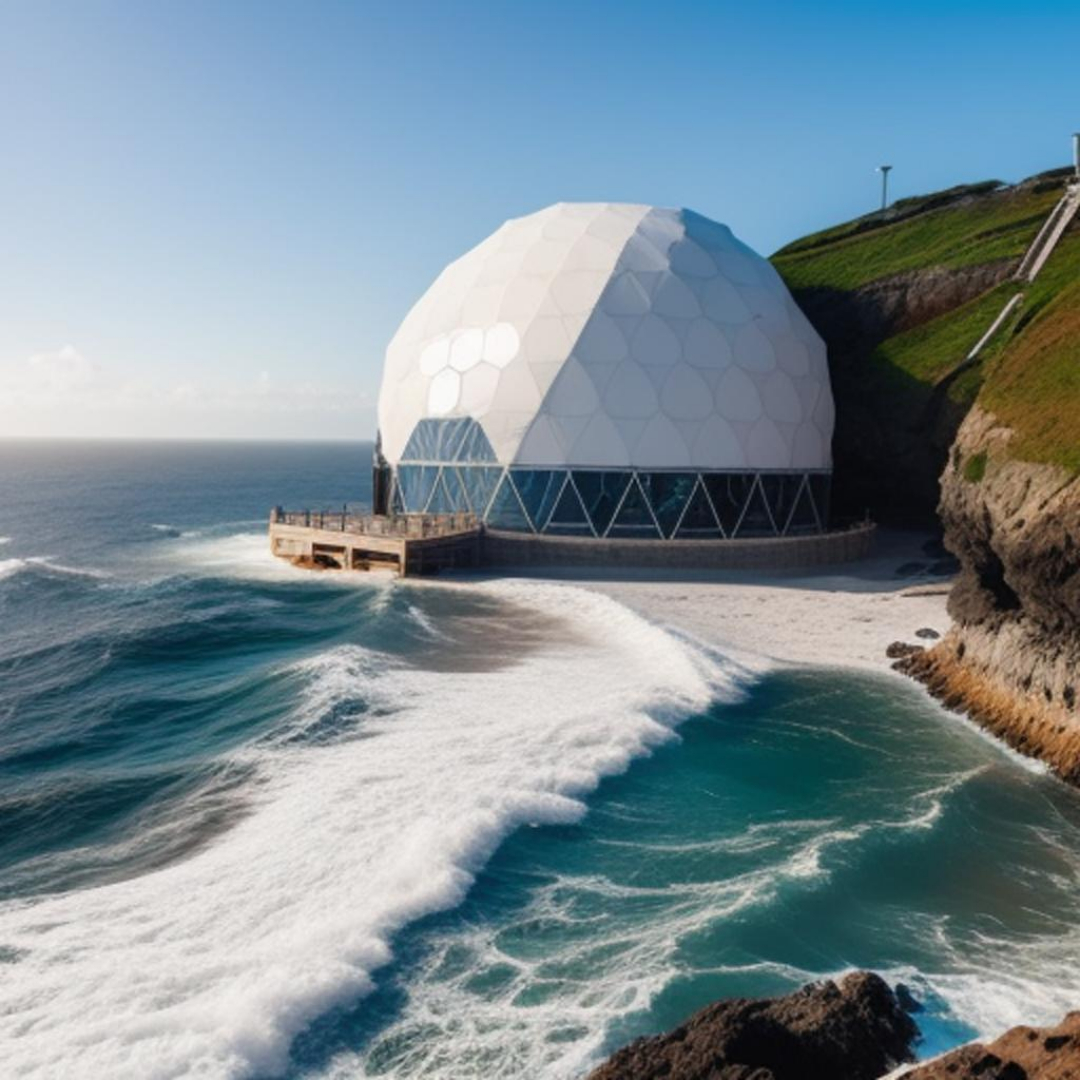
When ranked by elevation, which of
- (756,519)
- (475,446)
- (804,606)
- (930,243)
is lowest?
(804,606)

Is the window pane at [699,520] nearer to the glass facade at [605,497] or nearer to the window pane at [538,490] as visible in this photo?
the glass facade at [605,497]

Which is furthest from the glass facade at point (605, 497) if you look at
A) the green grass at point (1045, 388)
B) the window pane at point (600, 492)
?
the green grass at point (1045, 388)

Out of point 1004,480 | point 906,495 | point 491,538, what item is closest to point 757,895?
point 1004,480

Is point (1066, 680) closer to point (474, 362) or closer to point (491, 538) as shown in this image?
point (491, 538)

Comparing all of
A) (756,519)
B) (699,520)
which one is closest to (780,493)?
(756,519)

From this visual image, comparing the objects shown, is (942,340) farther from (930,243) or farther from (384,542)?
(384,542)

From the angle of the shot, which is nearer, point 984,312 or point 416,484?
point 416,484
